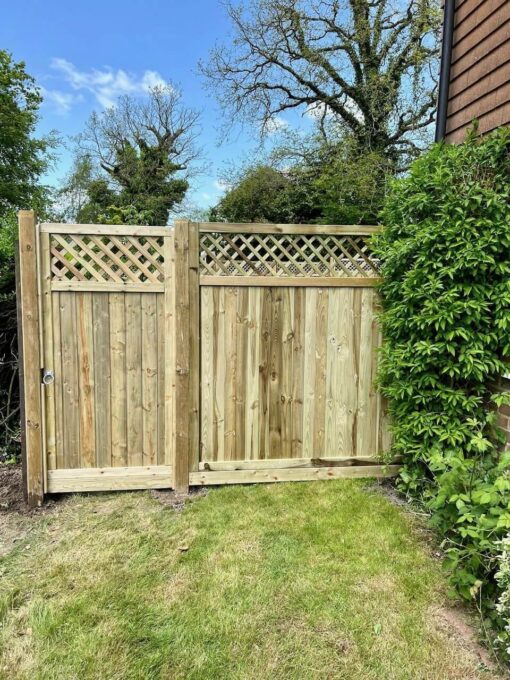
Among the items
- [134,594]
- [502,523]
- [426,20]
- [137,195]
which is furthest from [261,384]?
[137,195]

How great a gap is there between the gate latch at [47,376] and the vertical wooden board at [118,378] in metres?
0.39

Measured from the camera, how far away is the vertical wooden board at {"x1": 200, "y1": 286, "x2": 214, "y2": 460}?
2943mm

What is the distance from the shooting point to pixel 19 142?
1291cm

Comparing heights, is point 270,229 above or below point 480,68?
below

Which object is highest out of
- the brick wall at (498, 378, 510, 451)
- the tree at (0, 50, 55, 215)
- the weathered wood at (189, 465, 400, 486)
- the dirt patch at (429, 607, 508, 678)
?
the tree at (0, 50, 55, 215)

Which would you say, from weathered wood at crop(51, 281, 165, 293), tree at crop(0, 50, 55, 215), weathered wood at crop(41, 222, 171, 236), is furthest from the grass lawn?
tree at crop(0, 50, 55, 215)

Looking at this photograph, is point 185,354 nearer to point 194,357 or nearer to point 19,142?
point 194,357

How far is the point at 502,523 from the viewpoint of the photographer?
5.31 feet

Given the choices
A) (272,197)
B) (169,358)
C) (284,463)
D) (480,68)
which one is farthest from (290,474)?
(272,197)

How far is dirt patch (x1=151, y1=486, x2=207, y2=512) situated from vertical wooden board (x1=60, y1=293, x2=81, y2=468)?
0.61 meters

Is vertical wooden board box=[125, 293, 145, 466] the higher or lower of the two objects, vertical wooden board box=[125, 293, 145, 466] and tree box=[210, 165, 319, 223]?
the lower

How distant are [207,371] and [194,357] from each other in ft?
0.46

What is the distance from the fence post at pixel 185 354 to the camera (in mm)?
2848

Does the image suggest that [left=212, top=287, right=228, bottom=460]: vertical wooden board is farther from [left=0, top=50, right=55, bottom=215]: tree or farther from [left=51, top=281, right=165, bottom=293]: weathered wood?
[left=0, top=50, right=55, bottom=215]: tree
